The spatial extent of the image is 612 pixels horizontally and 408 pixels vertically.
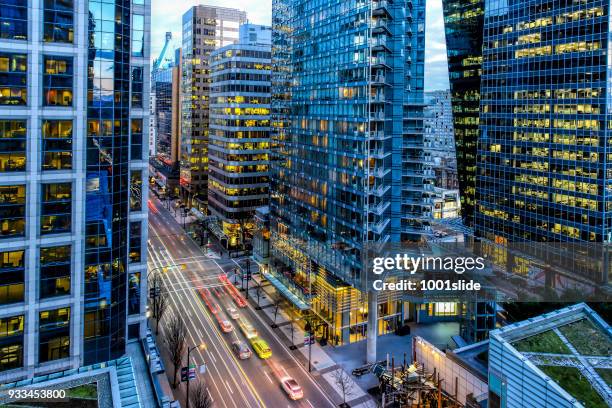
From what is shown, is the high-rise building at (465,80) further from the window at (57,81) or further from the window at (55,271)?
the window at (57,81)

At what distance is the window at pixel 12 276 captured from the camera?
39.9 meters

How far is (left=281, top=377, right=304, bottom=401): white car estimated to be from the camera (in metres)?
53.1

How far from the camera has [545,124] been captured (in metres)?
93.4

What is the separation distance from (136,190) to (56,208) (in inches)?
344

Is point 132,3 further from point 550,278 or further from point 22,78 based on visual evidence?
point 550,278

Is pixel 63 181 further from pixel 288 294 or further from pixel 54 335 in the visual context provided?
pixel 288 294

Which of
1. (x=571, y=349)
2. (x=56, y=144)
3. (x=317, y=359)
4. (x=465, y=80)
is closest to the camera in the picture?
(x=571, y=349)

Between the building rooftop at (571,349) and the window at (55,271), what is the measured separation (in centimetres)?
3339

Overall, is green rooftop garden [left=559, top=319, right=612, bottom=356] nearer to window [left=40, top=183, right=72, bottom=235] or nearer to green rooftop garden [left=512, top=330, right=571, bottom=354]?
green rooftop garden [left=512, top=330, right=571, bottom=354]

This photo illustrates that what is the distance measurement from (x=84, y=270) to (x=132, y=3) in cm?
2405

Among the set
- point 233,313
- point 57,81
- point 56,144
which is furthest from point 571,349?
point 233,313

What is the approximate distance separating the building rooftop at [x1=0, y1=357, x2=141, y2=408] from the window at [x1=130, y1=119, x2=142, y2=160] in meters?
21.5

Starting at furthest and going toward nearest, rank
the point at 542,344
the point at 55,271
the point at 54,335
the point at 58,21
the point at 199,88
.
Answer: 1. the point at 199,88
2. the point at 54,335
3. the point at 55,271
4. the point at 58,21
5. the point at 542,344

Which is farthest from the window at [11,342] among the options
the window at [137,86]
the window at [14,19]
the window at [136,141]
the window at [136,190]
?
the window at [14,19]
